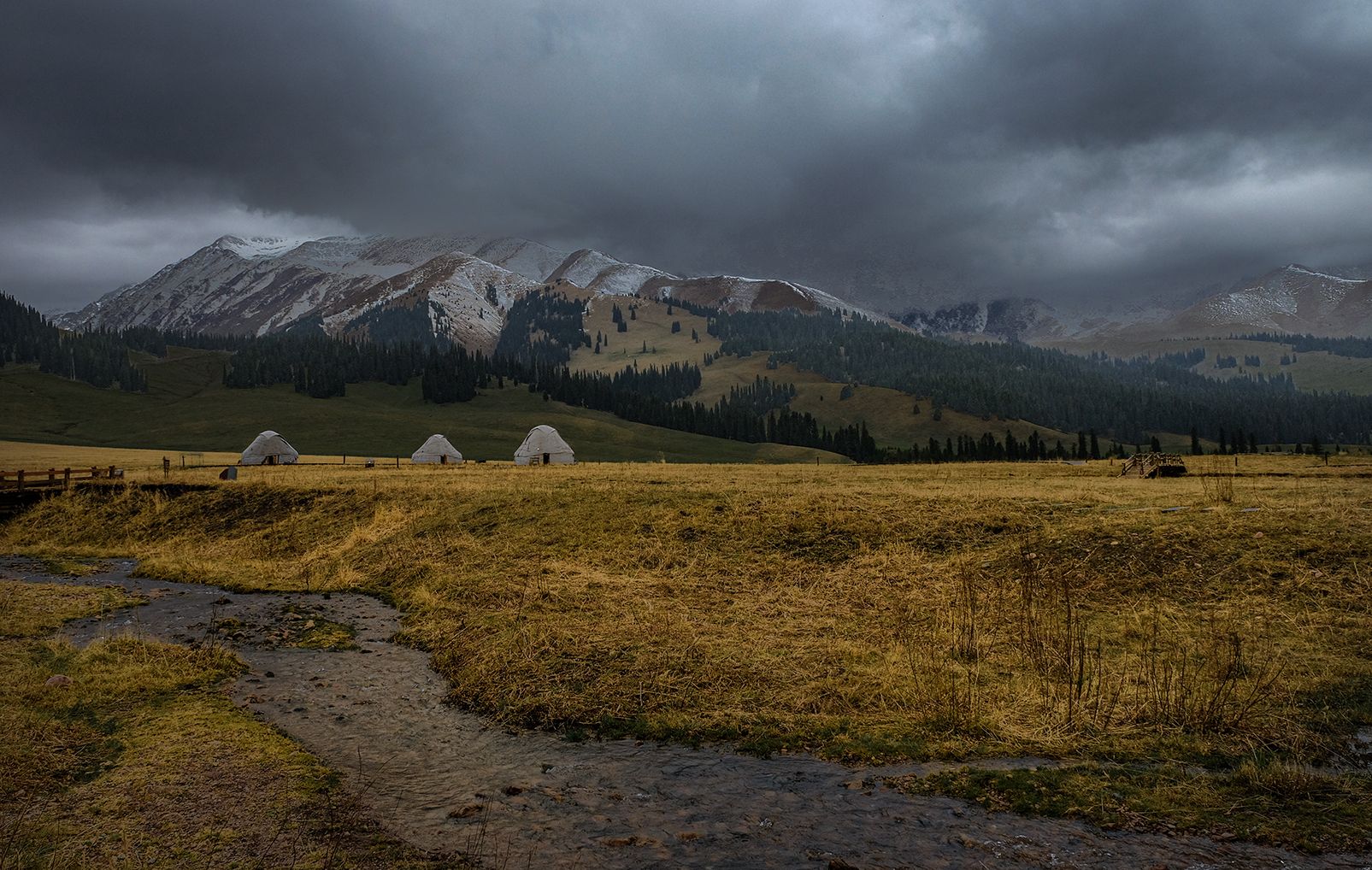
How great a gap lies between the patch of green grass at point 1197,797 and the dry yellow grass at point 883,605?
79 centimetres

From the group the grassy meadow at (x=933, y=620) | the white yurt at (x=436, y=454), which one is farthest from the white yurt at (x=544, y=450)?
the grassy meadow at (x=933, y=620)

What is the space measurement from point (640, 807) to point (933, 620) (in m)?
9.15

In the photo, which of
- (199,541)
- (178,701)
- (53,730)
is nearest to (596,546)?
(178,701)

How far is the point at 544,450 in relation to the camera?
89.9 metres

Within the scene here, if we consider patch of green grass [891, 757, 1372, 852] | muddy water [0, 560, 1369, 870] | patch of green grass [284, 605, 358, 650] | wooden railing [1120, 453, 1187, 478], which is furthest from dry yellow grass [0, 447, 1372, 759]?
wooden railing [1120, 453, 1187, 478]

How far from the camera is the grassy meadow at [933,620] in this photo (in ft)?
32.9

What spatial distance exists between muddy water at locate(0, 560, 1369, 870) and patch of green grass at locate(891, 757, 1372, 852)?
11.0 inches

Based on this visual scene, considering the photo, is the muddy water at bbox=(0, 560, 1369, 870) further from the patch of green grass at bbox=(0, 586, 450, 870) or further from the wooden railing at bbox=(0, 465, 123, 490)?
the wooden railing at bbox=(0, 465, 123, 490)

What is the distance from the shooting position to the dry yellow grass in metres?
11.3

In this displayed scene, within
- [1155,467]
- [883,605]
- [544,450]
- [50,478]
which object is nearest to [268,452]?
[544,450]

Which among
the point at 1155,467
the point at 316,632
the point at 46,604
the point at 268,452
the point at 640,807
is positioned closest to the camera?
the point at 640,807

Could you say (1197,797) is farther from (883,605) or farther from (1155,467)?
(1155,467)

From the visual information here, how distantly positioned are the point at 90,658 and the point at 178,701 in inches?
129

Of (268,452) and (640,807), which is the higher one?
(268,452)
